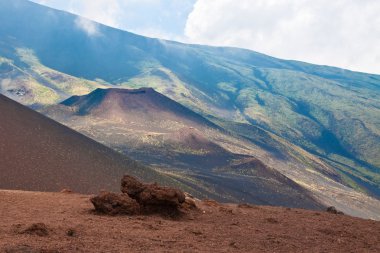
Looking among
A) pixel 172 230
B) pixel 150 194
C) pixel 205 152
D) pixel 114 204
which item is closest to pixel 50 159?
pixel 150 194

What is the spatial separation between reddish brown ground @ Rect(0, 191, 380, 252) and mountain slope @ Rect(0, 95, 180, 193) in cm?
982

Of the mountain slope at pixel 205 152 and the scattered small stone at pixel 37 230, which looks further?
the mountain slope at pixel 205 152

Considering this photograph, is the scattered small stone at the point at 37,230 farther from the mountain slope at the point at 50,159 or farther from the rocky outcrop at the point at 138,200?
the mountain slope at the point at 50,159

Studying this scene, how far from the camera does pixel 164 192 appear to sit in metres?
19.2

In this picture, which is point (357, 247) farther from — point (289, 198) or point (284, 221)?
point (289, 198)

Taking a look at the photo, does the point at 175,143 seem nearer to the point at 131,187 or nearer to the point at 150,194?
the point at 131,187

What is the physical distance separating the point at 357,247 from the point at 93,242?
33.1 ft

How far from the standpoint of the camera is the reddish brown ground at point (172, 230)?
1285cm

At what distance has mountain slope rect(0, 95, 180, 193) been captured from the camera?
31422 mm

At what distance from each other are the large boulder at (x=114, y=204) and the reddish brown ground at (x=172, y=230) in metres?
0.54

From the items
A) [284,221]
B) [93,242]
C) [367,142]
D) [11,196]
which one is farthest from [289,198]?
[367,142]

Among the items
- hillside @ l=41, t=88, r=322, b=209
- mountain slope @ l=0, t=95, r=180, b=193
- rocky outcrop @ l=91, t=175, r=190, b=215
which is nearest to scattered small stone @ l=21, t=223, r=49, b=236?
rocky outcrop @ l=91, t=175, r=190, b=215

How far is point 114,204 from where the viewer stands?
60.1 ft

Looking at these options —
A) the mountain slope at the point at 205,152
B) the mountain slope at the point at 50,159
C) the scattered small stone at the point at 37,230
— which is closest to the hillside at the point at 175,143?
the mountain slope at the point at 205,152
